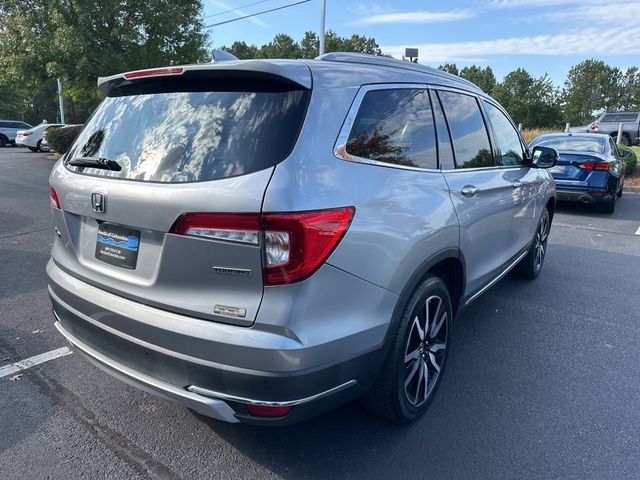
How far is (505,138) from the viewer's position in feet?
13.8

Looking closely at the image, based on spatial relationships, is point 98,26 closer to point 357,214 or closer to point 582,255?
point 582,255

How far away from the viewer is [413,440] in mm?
2662

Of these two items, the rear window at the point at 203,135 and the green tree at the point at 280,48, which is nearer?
the rear window at the point at 203,135

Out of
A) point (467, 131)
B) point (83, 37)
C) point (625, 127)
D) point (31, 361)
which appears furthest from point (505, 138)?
point (625, 127)

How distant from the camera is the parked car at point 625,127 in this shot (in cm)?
2297

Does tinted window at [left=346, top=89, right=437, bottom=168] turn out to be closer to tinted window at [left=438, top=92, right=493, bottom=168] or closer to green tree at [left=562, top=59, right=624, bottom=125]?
tinted window at [left=438, top=92, right=493, bottom=168]

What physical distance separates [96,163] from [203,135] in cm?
71

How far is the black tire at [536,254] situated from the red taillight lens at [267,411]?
3818 millimetres

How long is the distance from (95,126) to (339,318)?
181 cm

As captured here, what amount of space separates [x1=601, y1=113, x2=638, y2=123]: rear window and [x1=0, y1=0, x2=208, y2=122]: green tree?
67.1 feet

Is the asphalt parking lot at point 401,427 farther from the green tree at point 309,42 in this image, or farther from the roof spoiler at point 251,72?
the green tree at point 309,42

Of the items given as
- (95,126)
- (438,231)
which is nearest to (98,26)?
(95,126)

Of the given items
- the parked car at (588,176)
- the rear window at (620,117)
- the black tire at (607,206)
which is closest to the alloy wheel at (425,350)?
the parked car at (588,176)

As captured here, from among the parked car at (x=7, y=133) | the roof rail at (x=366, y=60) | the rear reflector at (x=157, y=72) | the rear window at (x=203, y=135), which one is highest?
the roof rail at (x=366, y=60)
